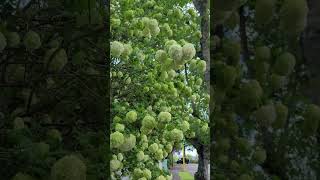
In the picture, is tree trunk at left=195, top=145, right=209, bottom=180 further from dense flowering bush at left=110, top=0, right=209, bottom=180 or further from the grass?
dense flowering bush at left=110, top=0, right=209, bottom=180

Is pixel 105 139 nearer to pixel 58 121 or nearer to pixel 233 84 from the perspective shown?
pixel 58 121

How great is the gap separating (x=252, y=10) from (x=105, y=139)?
0.37m

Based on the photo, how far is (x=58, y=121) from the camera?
0.89 meters

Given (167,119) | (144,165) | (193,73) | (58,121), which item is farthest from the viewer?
(193,73)

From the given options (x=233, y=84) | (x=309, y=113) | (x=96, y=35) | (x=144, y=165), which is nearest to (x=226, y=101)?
(x=233, y=84)

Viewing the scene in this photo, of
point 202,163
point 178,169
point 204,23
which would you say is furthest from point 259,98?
point 202,163

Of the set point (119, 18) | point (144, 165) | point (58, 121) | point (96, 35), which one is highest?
point (119, 18)

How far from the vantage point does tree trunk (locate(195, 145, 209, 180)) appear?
3.10m

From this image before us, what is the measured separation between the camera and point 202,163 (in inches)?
129

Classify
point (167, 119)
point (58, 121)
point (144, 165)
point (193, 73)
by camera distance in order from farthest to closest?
point (193, 73)
point (144, 165)
point (167, 119)
point (58, 121)

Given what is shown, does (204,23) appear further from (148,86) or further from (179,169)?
(179,169)

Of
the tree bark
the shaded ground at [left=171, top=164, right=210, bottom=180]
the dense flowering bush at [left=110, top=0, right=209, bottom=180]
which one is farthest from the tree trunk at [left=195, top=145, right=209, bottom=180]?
the dense flowering bush at [left=110, top=0, right=209, bottom=180]

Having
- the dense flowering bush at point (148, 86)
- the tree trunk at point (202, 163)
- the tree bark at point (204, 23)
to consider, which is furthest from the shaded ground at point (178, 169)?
the dense flowering bush at point (148, 86)

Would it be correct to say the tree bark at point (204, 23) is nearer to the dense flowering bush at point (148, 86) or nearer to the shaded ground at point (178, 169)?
the dense flowering bush at point (148, 86)
